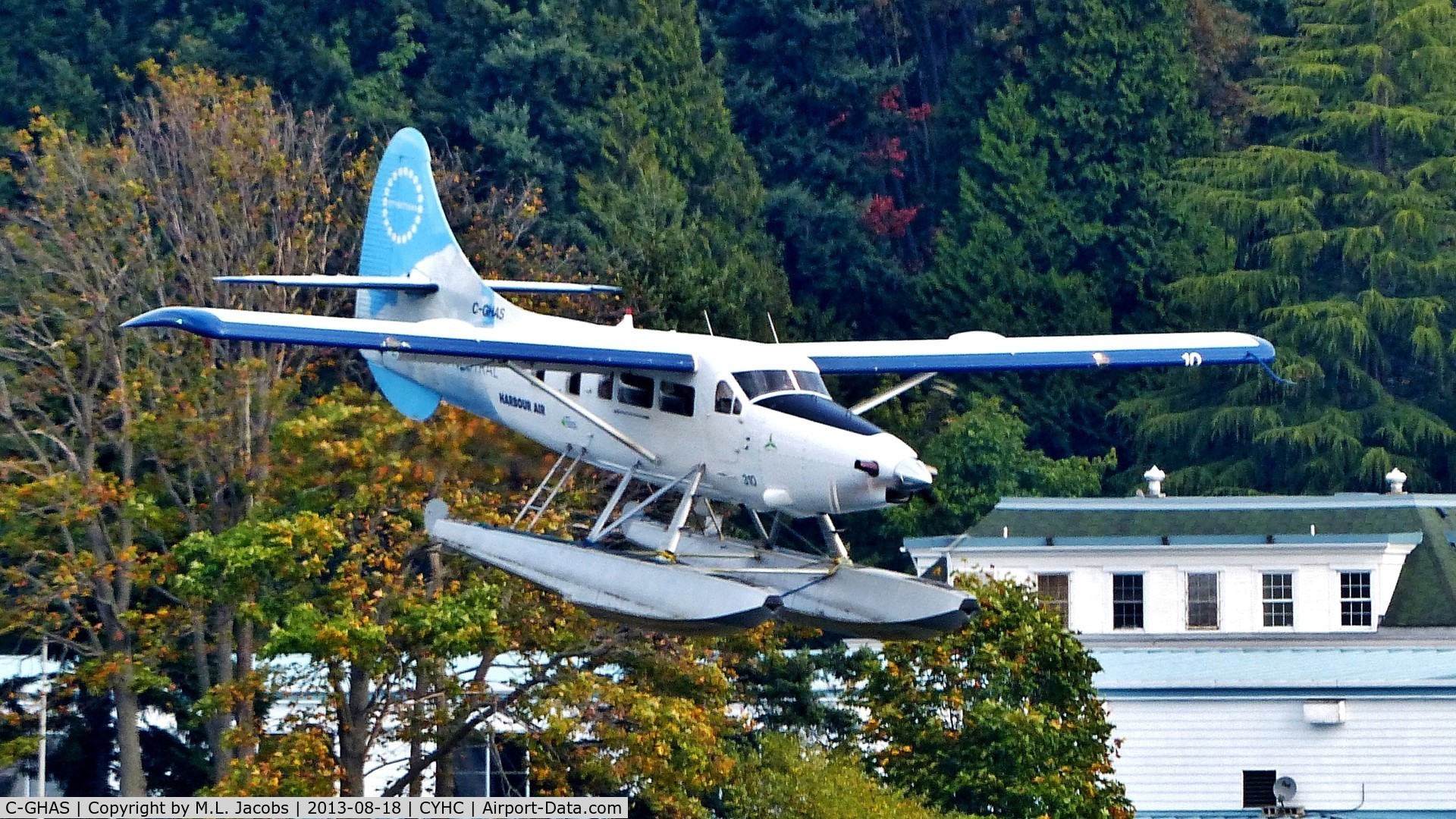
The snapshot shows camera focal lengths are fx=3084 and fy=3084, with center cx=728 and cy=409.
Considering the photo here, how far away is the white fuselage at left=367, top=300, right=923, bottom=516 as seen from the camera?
27031mm

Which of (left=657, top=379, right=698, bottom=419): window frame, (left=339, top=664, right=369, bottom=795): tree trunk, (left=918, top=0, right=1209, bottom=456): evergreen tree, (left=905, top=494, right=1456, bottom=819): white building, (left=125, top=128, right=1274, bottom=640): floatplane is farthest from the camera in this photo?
(left=918, top=0, right=1209, bottom=456): evergreen tree

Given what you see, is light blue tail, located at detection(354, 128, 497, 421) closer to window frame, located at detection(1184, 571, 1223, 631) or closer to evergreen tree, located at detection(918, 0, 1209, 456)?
window frame, located at detection(1184, 571, 1223, 631)

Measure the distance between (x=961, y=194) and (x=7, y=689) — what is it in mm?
40102

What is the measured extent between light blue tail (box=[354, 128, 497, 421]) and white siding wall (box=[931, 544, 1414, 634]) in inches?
601

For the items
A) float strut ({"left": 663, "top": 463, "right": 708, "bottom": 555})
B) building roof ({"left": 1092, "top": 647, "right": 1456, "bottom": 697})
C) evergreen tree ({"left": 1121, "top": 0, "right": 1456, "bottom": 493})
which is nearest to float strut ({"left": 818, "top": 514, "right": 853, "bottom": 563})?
float strut ({"left": 663, "top": 463, "right": 708, "bottom": 555})

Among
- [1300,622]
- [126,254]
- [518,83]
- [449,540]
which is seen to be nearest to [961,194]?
[518,83]

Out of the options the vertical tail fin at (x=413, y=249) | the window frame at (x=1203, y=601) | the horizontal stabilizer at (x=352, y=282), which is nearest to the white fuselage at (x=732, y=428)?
the horizontal stabilizer at (x=352, y=282)

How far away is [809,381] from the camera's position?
1117 inches

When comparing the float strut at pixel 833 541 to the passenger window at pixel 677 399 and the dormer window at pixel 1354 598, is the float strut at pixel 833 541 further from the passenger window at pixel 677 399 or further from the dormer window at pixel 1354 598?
the dormer window at pixel 1354 598

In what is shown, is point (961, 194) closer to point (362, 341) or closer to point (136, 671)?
point (136, 671)

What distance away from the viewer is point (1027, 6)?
80.4 meters

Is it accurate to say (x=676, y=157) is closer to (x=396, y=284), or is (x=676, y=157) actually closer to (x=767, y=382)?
(x=396, y=284)

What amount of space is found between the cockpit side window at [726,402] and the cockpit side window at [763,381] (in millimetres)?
122

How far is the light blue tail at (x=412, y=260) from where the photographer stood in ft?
110
